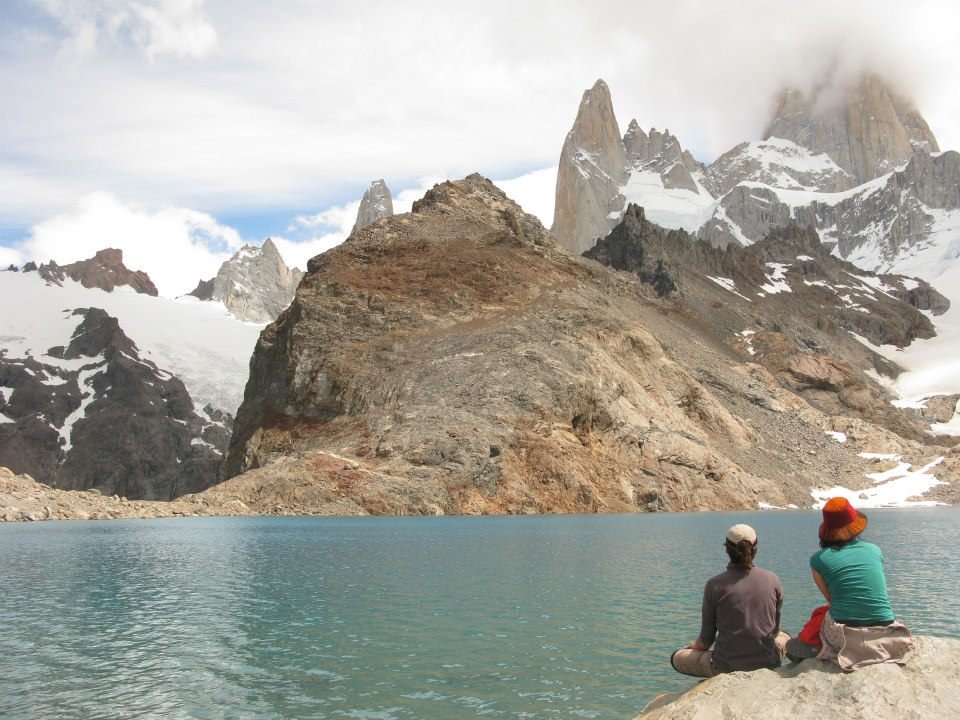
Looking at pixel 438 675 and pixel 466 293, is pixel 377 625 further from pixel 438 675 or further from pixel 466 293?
pixel 466 293

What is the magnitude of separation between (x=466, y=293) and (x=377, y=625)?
9396 cm

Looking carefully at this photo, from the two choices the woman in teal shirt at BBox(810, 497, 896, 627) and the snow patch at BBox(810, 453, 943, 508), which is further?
the snow patch at BBox(810, 453, 943, 508)

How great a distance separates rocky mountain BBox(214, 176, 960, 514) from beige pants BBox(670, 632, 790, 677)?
223 ft

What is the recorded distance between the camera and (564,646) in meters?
20.7

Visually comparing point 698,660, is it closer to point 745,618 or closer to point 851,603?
point 745,618

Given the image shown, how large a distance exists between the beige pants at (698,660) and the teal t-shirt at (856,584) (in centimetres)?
126

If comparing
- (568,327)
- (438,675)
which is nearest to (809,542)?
(438,675)

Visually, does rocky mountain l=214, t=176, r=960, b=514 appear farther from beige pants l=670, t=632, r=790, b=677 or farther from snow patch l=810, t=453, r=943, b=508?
beige pants l=670, t=632, r=790, b=677

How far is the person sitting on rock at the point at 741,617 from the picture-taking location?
12.4m

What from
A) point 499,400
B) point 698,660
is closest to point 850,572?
point 698,660

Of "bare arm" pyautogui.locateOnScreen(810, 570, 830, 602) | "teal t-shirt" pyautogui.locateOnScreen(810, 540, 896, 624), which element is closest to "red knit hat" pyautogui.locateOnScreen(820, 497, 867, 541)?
"teal t-shirt" pyautogui.locateOnScreen(810, 540, 896, 624)

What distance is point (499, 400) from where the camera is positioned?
305 ft

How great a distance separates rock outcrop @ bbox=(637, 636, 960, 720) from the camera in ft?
34.2

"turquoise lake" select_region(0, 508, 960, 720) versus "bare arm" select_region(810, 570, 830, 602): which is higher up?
"bare arm" select_region(810, 570, 830, 602)
